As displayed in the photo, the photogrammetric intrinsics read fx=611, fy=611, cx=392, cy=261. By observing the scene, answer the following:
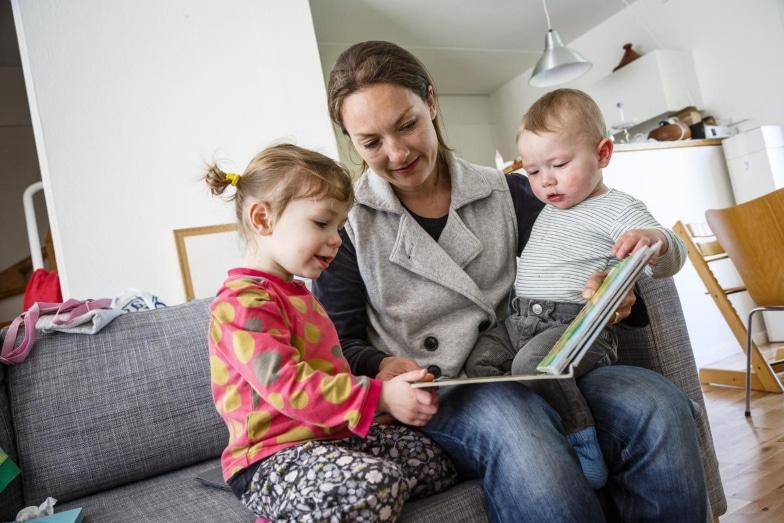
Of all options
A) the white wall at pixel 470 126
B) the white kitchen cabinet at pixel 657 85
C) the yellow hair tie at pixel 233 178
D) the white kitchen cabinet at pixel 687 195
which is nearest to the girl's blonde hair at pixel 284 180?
the yellow hair tie at pixel 233 178

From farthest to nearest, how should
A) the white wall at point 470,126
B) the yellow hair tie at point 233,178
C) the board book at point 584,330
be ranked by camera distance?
the white wall at point 470,126 < the yellow hair tie at point 233,178 < the board book at point 584,330

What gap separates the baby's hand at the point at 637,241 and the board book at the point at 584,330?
0.05 metres

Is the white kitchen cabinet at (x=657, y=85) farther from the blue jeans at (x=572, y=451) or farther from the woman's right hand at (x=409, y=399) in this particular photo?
the woman's right hand at (x=409, y=399)

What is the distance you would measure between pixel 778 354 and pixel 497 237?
2321mm

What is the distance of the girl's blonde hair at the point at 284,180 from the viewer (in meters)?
1.01

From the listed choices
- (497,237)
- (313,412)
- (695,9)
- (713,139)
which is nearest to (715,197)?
(713,139)

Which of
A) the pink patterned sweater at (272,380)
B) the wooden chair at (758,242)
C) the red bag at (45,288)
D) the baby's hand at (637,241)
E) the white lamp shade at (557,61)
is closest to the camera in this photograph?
the pink patterned sweater at (272,380)

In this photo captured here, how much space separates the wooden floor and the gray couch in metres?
0.47

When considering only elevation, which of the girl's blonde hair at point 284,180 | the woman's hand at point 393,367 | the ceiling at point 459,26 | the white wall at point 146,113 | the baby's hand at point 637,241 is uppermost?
the ceiling at point 459,26

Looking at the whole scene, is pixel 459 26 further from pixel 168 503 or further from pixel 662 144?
pixel 168 503

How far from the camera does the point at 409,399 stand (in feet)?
2.82

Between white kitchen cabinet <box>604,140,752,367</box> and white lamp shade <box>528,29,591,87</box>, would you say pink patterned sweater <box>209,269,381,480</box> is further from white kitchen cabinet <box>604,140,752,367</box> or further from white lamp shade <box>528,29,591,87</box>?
white lamp shade <box>528,29,591,87</box>

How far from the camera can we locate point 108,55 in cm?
262

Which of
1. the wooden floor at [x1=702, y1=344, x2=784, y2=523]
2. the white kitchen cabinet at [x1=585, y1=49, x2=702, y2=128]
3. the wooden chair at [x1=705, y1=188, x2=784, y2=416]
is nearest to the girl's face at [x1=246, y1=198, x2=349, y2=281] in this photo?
the wooden floor at [x1=702, y1=344, x2=784, y2=523]
